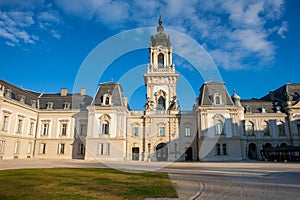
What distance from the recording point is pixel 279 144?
4159 cm

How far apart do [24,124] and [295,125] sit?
48.9 metres

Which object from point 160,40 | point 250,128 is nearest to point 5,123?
point 160,40

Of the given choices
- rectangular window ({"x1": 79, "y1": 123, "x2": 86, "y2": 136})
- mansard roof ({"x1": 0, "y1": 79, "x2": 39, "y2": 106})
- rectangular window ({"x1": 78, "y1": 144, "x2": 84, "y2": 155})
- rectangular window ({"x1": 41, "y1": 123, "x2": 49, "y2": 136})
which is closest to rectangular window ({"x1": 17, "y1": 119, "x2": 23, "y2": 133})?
mansard roof ({"x1": 0, "y1": 79, "x2": 39, "y2": 106})

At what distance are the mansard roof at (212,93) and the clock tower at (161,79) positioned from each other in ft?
18.3

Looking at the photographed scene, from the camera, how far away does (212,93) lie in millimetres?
39844

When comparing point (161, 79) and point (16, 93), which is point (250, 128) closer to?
point (161, 79)

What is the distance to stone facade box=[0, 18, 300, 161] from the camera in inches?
1447

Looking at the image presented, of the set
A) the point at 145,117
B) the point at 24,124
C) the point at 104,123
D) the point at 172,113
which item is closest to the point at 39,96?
the point at 24,124

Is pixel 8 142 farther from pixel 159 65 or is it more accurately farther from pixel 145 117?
pixel 159 65

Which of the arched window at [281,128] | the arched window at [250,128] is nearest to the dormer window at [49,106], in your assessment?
the arched window at [250,128]

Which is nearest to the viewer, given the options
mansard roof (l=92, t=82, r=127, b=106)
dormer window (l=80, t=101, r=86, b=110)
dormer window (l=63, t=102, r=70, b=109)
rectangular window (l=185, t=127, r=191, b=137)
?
mansard roof (l=92, t=82, r=127, b=106)

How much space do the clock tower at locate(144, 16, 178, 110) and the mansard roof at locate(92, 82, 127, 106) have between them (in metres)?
5.63

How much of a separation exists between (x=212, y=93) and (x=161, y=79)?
1075cm

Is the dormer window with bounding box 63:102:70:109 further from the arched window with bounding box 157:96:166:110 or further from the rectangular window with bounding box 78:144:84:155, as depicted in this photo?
the arched window with bounding box 157:96:166:110
